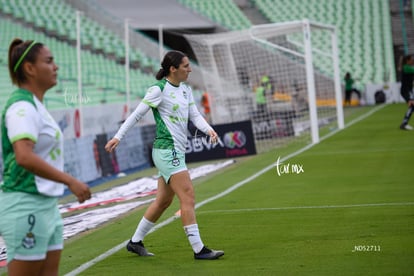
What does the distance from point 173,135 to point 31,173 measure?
3.81 meters

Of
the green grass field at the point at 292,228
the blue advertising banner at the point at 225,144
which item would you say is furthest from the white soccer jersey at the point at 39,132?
the blue advertising banner at the point at 225,144

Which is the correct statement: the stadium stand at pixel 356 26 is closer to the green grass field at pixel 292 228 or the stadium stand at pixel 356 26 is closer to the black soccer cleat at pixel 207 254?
the green grass field at pixel 292 228

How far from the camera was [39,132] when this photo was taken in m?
5.22

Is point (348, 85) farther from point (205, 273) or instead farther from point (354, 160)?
point (205, 273)

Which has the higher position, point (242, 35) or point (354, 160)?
point (242, 35)

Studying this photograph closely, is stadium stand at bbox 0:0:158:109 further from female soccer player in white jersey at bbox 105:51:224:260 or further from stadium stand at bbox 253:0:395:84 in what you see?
female soccer player in white jersey at bbox 105:51:224:260

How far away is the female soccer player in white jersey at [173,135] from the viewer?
8750 millimetres

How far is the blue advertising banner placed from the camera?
23.0 m

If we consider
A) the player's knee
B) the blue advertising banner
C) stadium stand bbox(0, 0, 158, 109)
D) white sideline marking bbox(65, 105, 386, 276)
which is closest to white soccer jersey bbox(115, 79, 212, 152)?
the player's knee

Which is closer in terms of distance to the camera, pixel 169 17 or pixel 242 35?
pixel 242 35

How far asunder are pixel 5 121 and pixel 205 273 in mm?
3531

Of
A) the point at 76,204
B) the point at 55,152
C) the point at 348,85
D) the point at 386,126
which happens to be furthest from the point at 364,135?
the point at 55,152

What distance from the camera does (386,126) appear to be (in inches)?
1102

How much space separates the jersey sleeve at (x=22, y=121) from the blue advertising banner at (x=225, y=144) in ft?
58.3
